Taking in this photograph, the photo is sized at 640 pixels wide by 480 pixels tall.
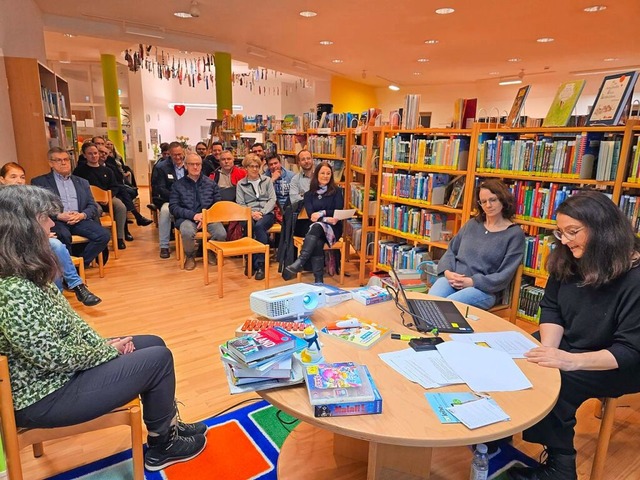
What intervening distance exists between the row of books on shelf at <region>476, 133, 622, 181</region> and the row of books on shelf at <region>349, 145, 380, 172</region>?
1.28m

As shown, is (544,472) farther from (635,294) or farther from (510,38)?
(510,38)

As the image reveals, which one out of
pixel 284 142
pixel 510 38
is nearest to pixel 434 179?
pixel 284 142

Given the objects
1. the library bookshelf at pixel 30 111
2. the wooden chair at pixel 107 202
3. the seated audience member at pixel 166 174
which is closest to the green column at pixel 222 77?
the seated audience member at pixel 166 174

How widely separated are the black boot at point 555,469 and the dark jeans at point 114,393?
151cm

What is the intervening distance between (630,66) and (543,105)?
2.37 meters

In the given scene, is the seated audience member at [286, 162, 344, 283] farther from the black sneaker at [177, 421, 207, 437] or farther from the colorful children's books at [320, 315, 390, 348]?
the colorful children's books at [320, 315, 390, 348]

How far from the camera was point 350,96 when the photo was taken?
1230 centimetres

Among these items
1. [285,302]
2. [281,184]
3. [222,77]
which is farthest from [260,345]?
[222,77]

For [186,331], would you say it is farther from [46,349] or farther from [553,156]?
[553,156]

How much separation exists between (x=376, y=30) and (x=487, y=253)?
4.75 metres

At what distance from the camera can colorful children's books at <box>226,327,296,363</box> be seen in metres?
1.30

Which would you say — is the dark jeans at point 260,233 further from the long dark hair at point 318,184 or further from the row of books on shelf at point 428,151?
the row of books on shelf at point 428,151

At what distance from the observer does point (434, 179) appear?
365 cm

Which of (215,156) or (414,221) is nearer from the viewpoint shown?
(414,221)
